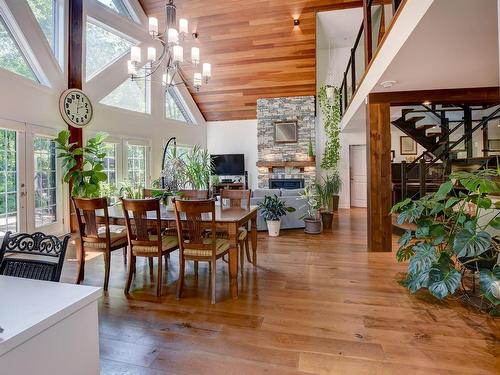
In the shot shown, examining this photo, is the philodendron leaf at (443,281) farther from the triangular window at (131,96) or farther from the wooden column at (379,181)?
the triangular window at (131,96)

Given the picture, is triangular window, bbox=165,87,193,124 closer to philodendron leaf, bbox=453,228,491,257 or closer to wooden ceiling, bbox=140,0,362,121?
wooden ceiling, bbox=140,0,362,121

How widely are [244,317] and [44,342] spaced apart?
5.51ft

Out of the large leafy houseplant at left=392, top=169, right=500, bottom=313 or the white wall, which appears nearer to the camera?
the large leafy houseplant at left=392, top=169, right=500, bottom=313

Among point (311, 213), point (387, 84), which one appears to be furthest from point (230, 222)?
point (311, 213)

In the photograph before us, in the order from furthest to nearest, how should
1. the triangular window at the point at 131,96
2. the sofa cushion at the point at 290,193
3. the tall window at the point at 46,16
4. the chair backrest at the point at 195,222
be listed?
the triangular window at the point at 131,96, the sofa cushion at the point at 290,193, the tall window at the point at 46,16, the chair backrest at the point at 195,222

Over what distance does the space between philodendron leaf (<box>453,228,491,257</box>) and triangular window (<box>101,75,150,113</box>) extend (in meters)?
6.05

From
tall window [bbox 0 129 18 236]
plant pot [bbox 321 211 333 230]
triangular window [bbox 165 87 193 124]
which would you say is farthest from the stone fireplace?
tall window [bbox 0 129 18 236]

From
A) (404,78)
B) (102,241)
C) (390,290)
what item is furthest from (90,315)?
(404,78)

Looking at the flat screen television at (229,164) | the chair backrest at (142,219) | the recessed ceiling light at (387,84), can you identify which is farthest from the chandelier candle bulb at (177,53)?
the flat screen television at (229,164)

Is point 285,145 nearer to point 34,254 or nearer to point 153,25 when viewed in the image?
point 153,25

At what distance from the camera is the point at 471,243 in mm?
2066

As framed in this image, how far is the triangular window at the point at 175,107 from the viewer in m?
8.27

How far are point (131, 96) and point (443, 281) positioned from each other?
6.78m

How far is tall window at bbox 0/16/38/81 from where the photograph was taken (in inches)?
163
